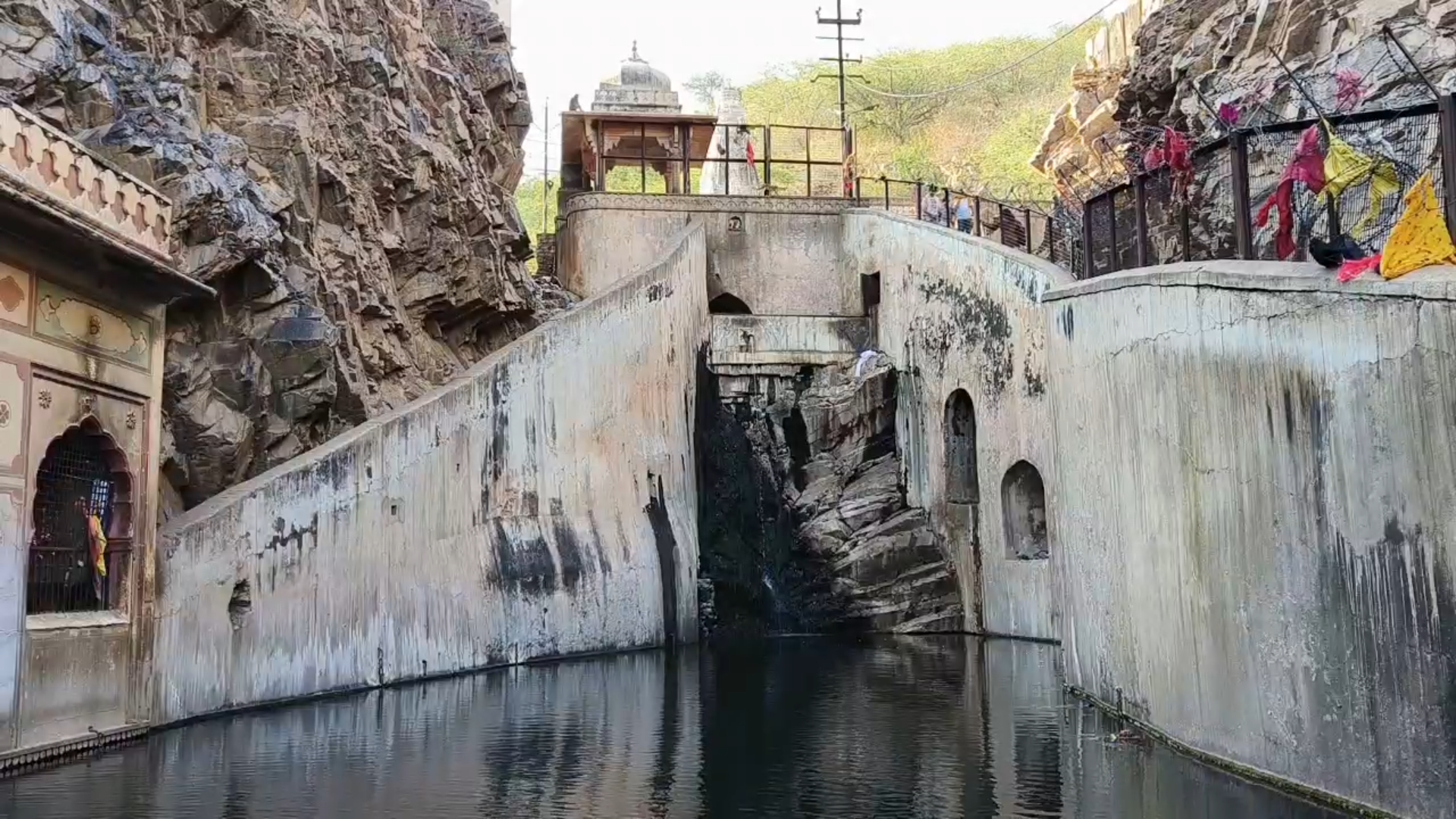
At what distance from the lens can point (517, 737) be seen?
482 inches

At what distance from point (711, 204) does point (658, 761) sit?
63.2 ft

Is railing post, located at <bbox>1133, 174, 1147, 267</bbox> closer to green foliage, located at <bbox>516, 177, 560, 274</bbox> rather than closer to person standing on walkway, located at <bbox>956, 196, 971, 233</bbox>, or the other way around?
person standing on walkway, located at <bbox>956, 196, 971, 233</bbox>

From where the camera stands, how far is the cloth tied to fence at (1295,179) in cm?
1004

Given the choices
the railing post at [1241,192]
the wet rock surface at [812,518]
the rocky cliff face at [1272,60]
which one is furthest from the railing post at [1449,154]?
the wet rock surface at [812,518]

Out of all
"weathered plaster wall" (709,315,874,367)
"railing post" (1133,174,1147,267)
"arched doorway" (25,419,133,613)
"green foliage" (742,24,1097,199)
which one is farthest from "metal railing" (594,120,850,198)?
"arched doorway" (25,419,133,613)

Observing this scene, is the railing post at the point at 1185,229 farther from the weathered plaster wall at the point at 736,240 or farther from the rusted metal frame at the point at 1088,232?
the weathered plaster wall at the point at 736,240

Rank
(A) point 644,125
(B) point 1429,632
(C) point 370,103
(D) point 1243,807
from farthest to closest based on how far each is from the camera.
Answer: (A) point 644,125 → (C) point 370,103 → (D) point 1243,807 → (B) point 1429,632

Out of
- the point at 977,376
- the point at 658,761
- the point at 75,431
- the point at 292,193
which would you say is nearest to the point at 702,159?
the point at 977,376

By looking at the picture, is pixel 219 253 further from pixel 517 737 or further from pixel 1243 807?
pixel 1243 807

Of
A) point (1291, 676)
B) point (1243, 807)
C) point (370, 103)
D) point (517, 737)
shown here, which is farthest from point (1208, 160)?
point (370, 103)

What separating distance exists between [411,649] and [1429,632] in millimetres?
11725

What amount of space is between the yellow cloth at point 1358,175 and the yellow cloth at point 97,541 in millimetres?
10683


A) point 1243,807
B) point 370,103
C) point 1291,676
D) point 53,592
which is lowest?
point 1243,807

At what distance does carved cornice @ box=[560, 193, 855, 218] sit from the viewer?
94.8ft
